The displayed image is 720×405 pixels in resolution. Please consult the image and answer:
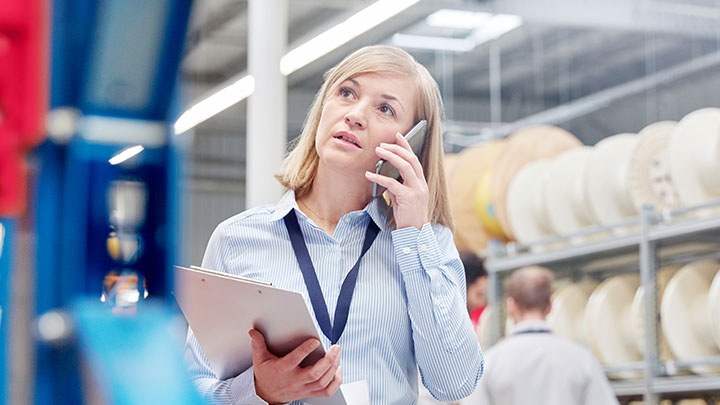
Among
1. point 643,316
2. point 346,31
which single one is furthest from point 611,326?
point 346,31

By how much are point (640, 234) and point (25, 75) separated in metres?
4.94

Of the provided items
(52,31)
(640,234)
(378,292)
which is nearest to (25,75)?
(52,31)

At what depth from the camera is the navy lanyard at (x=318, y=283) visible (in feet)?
5.96

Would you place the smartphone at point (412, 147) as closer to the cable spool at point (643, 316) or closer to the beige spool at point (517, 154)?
the cable spool at point (643, 316)

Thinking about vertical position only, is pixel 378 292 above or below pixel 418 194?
below

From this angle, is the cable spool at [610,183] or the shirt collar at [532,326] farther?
the cable spool at [610,183]

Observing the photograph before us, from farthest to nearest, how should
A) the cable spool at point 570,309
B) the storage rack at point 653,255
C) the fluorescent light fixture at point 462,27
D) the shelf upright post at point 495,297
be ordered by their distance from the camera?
the fluorescent light fixture at point 462,27 < the shelf upright post at point 495,297 < the cable spool at point 570,309 < the storage rack at point 653,255

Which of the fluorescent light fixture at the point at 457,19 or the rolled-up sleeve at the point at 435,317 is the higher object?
the fluorescent light fixture at the point at 457,19

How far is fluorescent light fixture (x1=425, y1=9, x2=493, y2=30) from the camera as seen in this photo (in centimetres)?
1138

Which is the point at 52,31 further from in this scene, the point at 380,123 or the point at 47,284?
the point at 380,123

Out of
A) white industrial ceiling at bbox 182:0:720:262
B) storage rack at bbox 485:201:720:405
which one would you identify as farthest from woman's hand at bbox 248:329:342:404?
white industrial ceiling at bbox 182:0:720:262

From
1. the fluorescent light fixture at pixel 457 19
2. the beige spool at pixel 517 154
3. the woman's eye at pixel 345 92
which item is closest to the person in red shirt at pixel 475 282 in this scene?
the beige spool at pixel 517 154

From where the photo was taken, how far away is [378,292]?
1851 mm

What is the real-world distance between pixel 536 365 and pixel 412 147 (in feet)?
10.6
